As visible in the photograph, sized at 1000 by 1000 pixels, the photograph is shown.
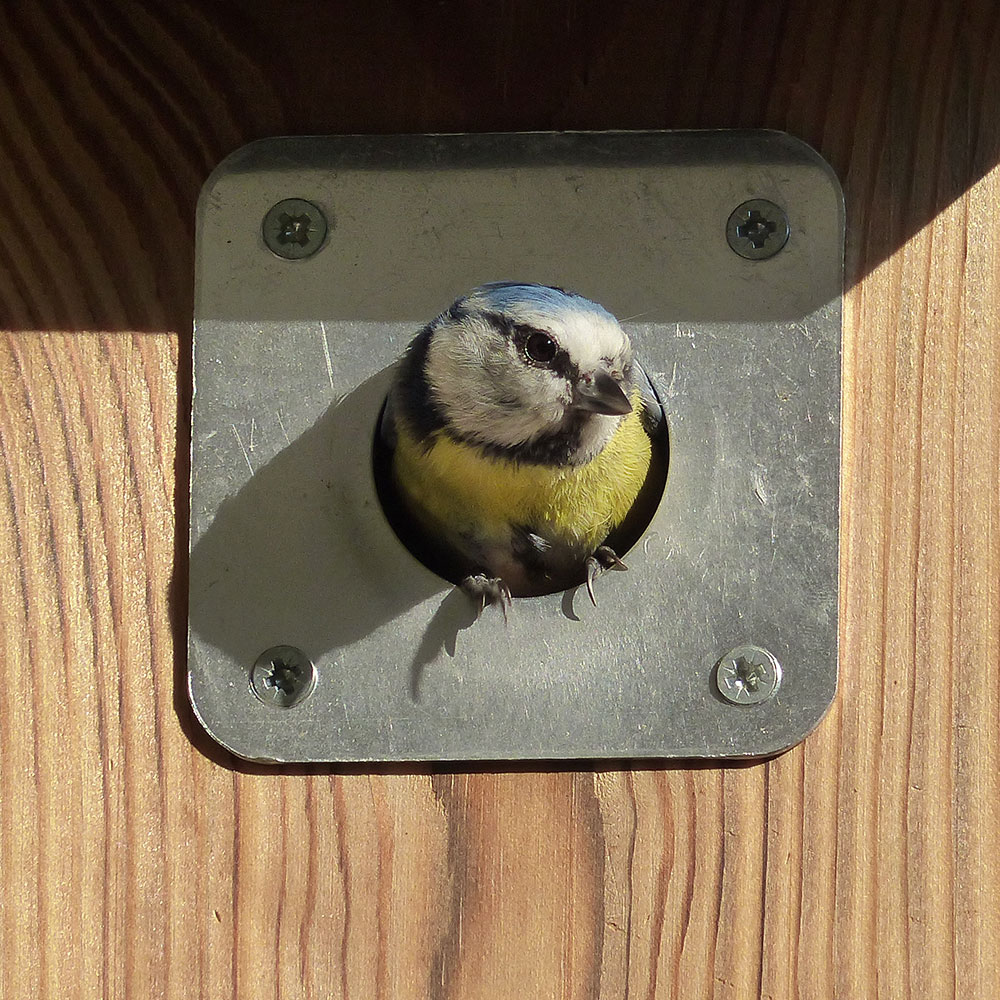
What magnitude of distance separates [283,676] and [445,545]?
0.19 metres

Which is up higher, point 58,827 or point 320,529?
point 320,529

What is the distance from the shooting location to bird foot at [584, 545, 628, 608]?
980 mm

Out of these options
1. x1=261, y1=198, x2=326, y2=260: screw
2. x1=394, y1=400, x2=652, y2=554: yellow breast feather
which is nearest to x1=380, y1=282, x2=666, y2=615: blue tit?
x1=394, y1=400, x2=652, y2=554: yellow breast feather

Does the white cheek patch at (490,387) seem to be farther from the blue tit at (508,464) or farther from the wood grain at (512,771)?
the wood grain at (512,771)

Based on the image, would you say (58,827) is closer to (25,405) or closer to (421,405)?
(25,405)

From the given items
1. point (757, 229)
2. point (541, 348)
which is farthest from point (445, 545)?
point (757, 229)

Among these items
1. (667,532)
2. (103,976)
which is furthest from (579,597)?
(103,976)

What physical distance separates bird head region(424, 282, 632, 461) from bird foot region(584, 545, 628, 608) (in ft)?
0.32

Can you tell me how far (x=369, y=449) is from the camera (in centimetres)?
100

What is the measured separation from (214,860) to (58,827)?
0.36 feet

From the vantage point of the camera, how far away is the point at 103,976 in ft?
3.25

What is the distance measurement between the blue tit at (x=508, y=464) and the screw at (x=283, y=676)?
0.44 ft

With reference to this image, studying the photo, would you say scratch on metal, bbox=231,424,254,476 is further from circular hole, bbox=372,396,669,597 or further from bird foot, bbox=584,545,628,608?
bird foot, bbox=584,545,628,608

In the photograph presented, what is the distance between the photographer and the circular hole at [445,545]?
108cm
